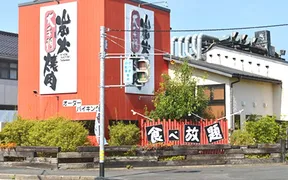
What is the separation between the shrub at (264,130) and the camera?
77.5 ft

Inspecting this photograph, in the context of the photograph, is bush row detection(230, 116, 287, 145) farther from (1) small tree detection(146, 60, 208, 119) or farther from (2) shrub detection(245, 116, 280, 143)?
(1) small tree detection(146, 60, 208, 119)

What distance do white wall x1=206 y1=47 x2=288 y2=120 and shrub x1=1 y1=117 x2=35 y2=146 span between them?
51.2ft

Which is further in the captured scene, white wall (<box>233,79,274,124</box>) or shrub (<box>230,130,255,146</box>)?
white wall (<box>233,79,274,124</box>)

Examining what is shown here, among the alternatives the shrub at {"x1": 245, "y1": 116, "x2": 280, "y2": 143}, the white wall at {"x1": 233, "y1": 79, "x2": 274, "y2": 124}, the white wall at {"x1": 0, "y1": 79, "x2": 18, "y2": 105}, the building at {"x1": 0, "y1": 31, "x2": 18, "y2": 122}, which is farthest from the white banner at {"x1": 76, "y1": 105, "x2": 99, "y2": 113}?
the white wall at {"x1": 0, "y1": 79, "x2": 18, "y2": 105}

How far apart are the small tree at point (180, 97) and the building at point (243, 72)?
1.88 meters

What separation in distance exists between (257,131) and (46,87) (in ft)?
35.9

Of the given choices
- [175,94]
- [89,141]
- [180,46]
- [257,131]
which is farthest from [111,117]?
[180,46]

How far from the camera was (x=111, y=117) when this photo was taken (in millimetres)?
23641

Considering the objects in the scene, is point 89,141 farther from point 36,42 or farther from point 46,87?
point 36,42

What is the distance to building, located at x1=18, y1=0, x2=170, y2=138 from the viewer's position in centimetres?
2373

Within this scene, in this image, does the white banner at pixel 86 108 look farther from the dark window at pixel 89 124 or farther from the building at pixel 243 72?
the building at pixel 243 72

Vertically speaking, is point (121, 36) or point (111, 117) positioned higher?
point (121, 36)

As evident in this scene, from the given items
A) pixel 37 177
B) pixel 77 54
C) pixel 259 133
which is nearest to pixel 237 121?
pixel 259 133

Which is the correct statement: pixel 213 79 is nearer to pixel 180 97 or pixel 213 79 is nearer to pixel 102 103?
pixel 180 97
